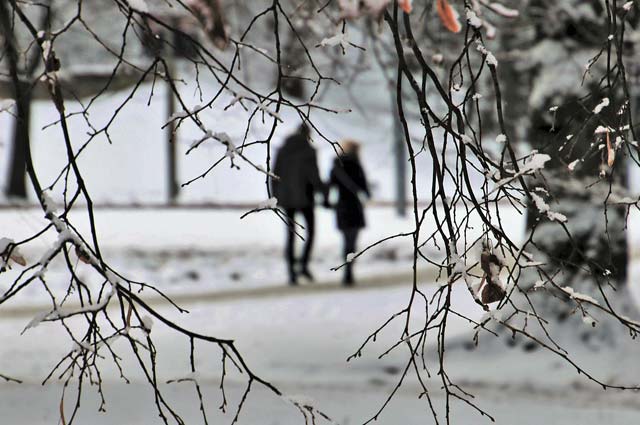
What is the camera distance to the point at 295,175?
10.6 m

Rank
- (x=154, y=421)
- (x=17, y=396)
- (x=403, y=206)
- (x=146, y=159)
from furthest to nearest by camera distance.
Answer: (x=146, y=159), (x=403, y=206), (x=17, y=396), (x=154, y=421)

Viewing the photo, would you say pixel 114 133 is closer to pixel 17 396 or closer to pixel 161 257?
pixel 161 257

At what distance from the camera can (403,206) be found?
16.6 m

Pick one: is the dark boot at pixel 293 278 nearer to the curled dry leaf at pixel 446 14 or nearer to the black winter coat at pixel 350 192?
the black winter coat at pixel 350 192

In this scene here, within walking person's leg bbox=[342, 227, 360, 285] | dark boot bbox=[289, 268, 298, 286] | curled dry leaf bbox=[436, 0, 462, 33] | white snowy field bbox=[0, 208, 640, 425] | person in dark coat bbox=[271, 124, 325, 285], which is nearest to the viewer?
curled dry leaf bbox=[436, 0, 462, 33]

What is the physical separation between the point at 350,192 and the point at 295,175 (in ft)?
2.39

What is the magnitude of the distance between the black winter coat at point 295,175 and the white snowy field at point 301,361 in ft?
3.10

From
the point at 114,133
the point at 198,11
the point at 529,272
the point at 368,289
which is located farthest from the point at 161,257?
the point at 114,133

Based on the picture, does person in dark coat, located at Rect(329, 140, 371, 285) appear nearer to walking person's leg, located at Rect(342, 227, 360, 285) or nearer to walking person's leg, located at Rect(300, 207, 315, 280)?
walking person's leg, located at Rect(342, 227, 360, 285)

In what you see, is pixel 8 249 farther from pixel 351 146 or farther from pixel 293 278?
pixel 293 278

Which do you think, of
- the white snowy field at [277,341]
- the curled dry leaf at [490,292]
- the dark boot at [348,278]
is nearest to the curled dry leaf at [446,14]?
the curled dry leaf at [490,292]

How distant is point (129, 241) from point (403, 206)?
4.59 metres

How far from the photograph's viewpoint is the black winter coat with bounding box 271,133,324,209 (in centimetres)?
1040

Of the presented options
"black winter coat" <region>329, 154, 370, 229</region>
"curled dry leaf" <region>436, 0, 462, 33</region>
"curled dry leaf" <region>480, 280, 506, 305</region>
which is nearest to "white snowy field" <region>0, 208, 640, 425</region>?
"black winter coat" <region>329, 154, 370, 229</region>
